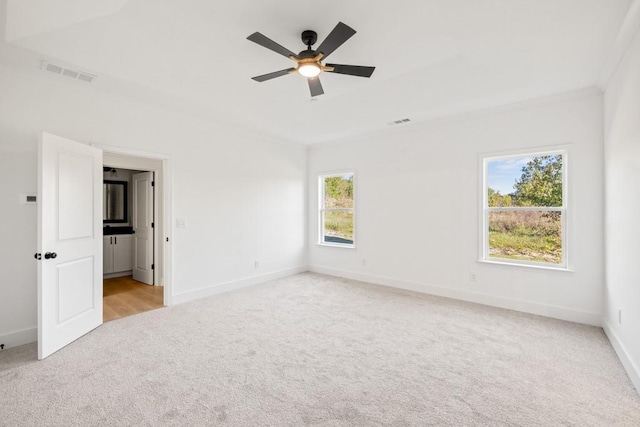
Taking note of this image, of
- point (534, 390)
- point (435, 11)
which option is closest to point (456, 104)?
point (435, 11)

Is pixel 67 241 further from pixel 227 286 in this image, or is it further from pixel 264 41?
pixel 264 41

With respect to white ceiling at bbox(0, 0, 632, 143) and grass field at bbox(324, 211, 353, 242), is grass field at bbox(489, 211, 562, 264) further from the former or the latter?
grass field at bbox(324, 211, 353, 242)

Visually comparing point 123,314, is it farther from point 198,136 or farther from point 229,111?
point 229,111

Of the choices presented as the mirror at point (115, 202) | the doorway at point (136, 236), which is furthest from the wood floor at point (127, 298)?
the mirror at point (115, 202)

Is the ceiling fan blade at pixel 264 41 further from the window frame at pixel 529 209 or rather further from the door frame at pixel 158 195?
the window frame at pixel 529 209

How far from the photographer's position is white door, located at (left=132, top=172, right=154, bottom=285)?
5.42 m

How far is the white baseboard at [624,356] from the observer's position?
2.20 m

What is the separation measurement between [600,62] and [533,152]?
3.88 feet

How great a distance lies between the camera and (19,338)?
2.90 meters

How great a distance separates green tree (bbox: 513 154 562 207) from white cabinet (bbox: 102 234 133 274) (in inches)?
269

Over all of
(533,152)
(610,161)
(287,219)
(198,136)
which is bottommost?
(287,219)

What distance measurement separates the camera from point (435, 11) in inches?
81.7

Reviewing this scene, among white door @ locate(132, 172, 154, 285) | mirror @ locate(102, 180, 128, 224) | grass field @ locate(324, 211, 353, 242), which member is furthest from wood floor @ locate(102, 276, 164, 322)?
grass field @ locate(324, 211, 353, 242)

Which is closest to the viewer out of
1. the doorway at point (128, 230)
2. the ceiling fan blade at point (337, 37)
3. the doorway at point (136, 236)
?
the ceiling fan blade at point (337, 37)
